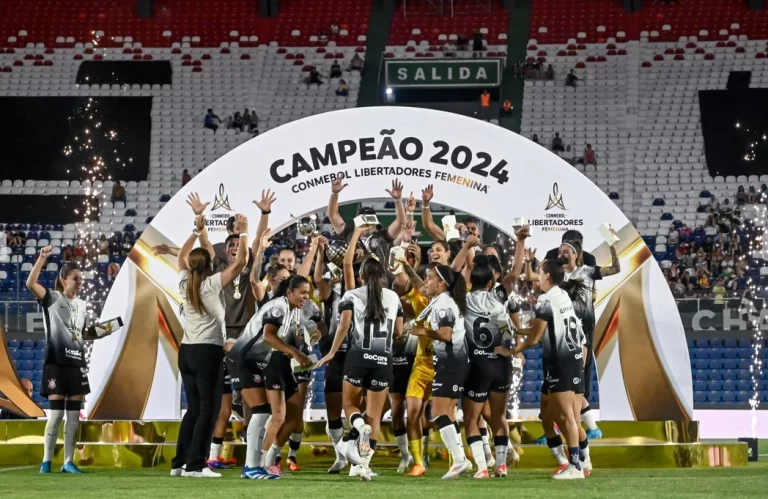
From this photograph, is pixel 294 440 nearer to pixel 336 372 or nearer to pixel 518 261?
pixel 336 372

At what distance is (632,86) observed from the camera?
114 feet

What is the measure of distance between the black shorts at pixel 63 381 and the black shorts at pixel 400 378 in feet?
9.47

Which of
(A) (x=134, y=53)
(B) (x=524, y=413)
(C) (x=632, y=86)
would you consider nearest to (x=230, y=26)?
(A) (x=134, y=53)

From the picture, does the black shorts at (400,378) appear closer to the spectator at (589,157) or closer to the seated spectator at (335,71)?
the spectator at (589,157)

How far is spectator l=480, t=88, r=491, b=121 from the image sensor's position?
3450cm

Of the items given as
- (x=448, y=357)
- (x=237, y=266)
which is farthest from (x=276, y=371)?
(x=448, y=357)

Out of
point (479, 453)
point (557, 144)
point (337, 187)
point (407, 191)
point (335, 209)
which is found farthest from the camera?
point (557, 144)

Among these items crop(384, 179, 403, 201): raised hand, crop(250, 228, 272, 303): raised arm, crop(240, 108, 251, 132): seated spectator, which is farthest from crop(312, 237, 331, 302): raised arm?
crop(240, 108, 251, 132): seated spectator

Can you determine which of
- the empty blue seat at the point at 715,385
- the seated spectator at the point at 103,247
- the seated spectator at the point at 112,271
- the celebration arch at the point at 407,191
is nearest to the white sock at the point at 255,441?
the celebration arch at the point at 407,191

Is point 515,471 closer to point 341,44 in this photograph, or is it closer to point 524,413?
point 524,413

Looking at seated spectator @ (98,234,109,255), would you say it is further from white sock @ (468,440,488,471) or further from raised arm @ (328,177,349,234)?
white sock @ (468,440,488,471)

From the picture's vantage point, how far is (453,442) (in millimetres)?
10617

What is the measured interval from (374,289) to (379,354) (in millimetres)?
570

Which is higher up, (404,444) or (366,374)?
(366,374)
